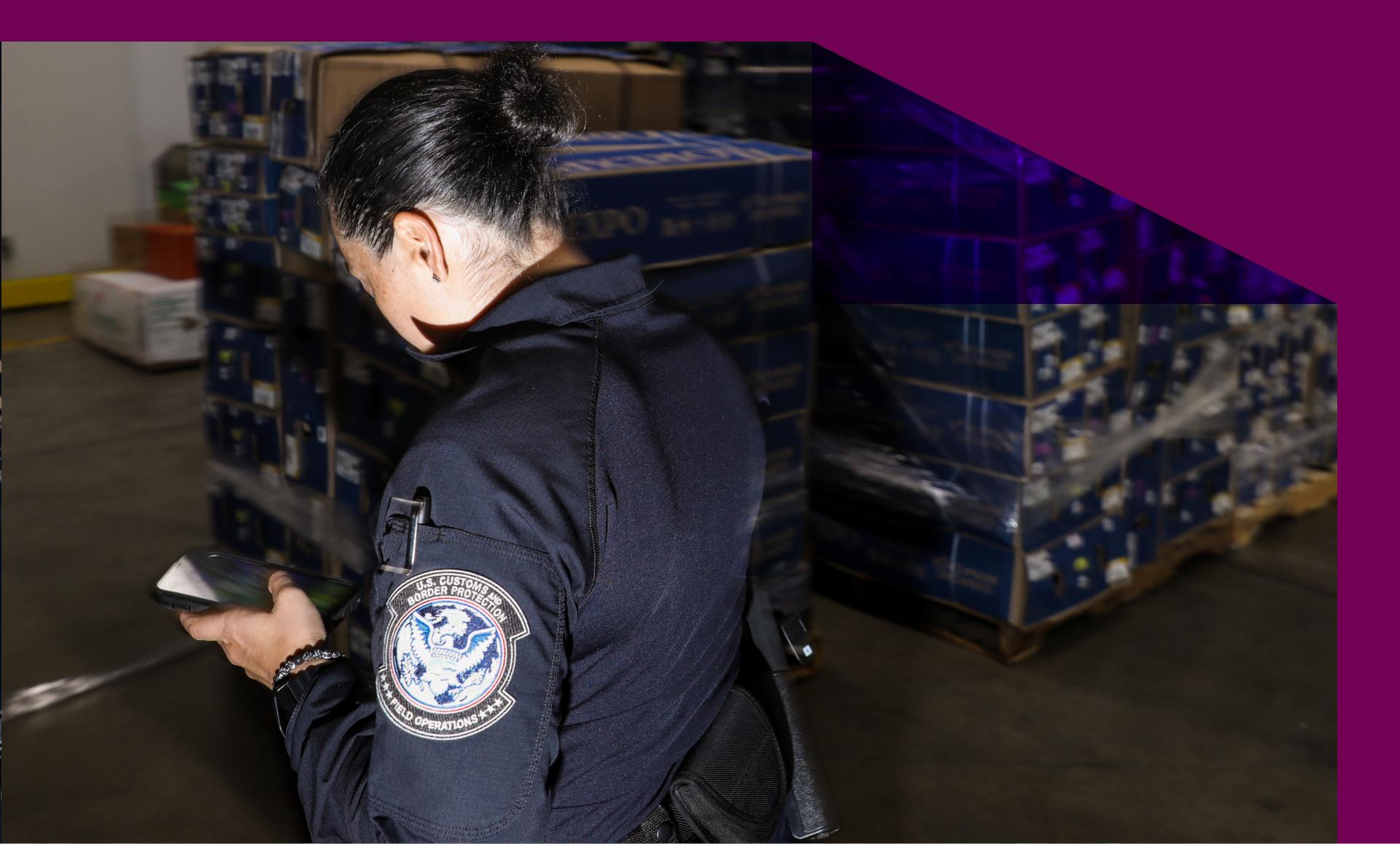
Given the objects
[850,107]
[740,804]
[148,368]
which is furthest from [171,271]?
[740,804]

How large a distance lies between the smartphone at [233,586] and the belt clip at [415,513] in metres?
0.48

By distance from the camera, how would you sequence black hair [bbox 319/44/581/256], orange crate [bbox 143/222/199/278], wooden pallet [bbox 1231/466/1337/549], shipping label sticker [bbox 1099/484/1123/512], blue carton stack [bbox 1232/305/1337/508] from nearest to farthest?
black hair [bbox 319/44/581/256], shipping label sticker [bbox 1099/484/1123/512], blue carton stack [bbox 1232/305/1337/508], wooden pallet [bbox 1231/466/1337/549], orange crate [bbox 143/222/199/278]

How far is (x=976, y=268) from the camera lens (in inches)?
150

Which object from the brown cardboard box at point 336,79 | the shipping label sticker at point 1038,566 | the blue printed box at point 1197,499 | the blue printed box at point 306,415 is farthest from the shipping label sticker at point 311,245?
the blue printed box at point 1197,499

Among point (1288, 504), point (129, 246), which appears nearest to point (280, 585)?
point (1288, 504)

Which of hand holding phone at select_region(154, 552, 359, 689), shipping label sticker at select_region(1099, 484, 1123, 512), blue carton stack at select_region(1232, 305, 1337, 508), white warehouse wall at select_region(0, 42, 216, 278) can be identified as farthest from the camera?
white warehouse wall at select_region(0, 42, 216, 278)

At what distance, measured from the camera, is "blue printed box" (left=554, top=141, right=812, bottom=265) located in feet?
10.2

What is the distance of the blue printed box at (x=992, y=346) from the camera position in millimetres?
3822

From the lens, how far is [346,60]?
332 centimetres

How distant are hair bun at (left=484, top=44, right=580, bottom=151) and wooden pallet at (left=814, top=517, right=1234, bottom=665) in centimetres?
311

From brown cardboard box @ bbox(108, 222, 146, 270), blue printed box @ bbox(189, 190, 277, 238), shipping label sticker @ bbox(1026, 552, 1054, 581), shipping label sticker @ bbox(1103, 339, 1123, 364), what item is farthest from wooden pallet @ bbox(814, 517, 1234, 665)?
brown cardboard box @ bbox(108, 222, 146, 270)

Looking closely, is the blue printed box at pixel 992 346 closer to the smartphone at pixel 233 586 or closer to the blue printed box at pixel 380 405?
the blue printed box at pixel 380 405

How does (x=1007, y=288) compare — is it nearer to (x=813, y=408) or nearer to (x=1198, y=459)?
(x=813, y=408)

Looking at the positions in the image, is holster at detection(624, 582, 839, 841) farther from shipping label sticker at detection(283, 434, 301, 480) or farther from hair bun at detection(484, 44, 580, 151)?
shipping label sticker at detection(283, 434, 301, 480)
